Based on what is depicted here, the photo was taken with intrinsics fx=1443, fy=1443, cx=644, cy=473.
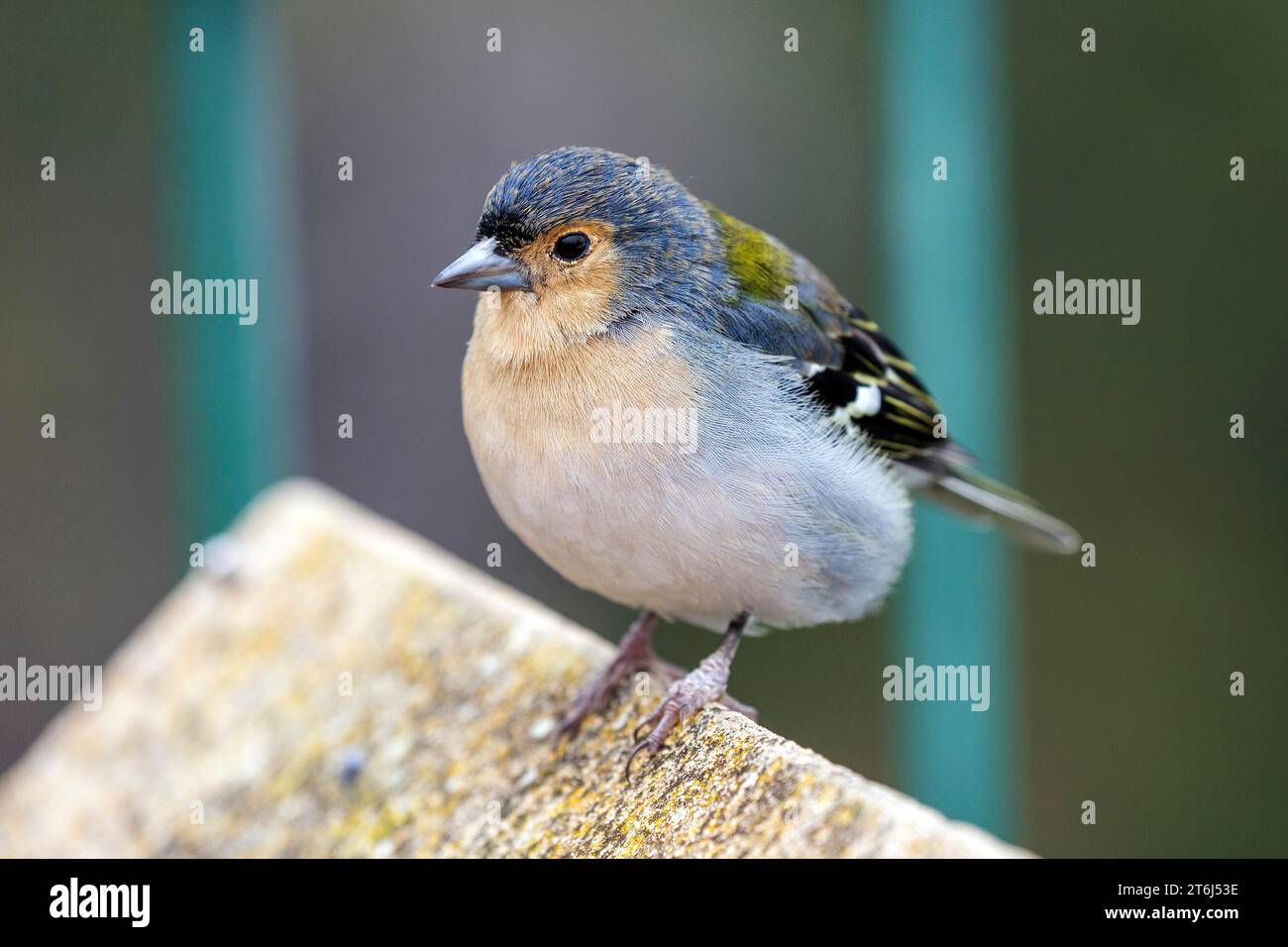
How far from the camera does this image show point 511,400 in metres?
3.84

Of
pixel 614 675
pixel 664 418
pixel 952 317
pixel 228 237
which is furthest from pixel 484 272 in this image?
pixel 228 237

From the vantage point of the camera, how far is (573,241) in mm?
3953

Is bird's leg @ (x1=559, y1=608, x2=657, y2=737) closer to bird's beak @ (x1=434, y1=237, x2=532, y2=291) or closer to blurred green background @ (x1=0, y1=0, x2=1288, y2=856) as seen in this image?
bird's beak @ (x1=434, y1=237, x2=532, y2=291)

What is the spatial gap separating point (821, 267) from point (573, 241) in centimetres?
451

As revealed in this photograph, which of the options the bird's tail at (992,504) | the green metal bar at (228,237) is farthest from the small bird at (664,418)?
the green metal bar at (228,237)

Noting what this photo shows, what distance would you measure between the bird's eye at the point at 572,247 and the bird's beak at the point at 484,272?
0.39ft

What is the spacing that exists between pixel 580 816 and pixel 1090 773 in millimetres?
5798

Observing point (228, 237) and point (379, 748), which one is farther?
point (228, 237)

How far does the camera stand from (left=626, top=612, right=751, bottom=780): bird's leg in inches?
132

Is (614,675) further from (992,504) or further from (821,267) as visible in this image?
(821,267)

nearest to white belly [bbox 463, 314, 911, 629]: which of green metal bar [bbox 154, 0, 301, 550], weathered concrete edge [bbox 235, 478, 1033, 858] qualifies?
weathered concrete edge [bbox 235, 478, 1033, 858]

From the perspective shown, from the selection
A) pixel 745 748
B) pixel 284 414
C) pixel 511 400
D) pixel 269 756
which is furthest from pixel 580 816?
pixel 284 414

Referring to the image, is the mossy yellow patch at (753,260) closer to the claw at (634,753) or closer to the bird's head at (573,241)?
the bird's head at (573,241)
